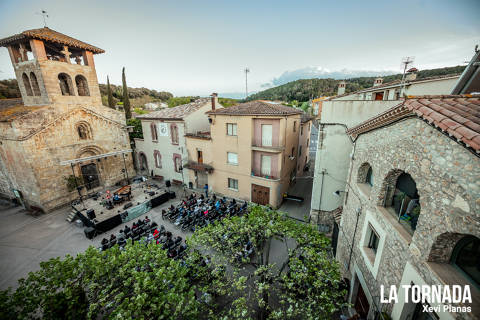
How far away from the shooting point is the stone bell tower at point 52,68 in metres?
16.8

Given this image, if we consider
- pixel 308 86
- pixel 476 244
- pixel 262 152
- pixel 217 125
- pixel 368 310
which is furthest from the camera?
pixel 308 86

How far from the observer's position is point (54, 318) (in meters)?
4.89

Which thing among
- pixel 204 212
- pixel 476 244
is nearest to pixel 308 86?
pixel 204 212

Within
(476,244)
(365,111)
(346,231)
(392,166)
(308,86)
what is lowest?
(346,231)

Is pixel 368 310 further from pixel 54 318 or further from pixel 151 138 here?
pixel 151 138

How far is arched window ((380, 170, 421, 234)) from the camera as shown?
524cm

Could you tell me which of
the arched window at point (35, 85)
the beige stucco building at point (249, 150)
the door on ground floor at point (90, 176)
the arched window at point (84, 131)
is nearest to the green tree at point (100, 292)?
the beige stucco building at point (249, 150)

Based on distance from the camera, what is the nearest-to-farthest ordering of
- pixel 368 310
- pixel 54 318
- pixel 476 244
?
1. pixel 476 244
2. pixel 54 318
3. pixel 368 310

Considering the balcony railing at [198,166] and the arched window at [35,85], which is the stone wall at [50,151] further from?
the balcony railing at [198,166]

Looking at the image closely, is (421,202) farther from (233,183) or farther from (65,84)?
(65,84)

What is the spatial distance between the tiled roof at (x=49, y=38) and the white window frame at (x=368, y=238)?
1060 inches

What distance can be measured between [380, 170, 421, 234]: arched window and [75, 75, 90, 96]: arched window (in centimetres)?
2718

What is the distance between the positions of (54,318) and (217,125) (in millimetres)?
15056

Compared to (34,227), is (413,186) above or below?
above
